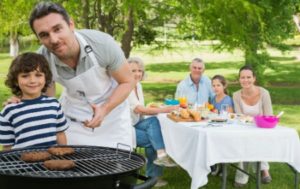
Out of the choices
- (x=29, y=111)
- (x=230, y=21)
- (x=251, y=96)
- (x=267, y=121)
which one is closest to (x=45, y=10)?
(x=29, y=111)

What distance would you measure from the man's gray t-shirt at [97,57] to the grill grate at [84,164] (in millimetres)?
429

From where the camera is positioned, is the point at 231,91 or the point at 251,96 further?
the point at 231,91

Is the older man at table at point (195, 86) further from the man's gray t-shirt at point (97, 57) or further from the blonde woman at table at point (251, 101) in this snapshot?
the man's gray t-shirt at point (97, 57)

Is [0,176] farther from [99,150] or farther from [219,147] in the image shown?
[219,147]

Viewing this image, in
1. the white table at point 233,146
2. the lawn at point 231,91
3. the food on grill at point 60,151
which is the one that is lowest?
the lawn at point 231,91

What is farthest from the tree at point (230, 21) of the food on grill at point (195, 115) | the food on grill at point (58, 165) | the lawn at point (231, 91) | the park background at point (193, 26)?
the food on grill at point (58, 165)

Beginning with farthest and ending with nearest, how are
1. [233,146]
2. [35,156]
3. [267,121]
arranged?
[267,121] < [233,146] < [35,156]

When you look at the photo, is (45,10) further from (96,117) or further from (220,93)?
(220,93)

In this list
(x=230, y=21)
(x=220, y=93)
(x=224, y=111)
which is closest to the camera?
(x=224, y=111)

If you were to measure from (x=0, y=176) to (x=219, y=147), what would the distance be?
272cm

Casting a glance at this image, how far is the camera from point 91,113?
111 inches

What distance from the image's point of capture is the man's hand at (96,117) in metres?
2.50

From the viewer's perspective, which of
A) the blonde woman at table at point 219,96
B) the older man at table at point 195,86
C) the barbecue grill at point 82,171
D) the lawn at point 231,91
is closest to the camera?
the barbecue grill at point 82,171

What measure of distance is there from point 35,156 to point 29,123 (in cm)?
34
